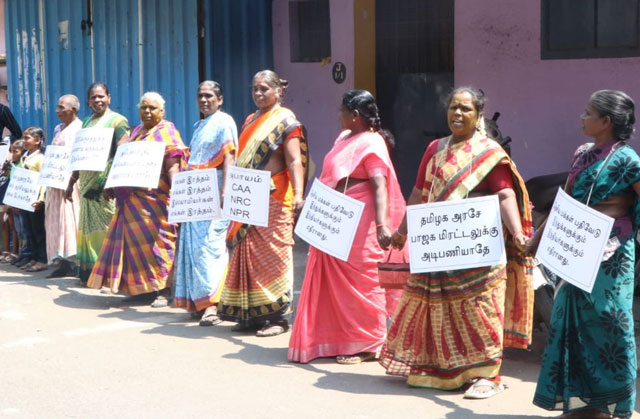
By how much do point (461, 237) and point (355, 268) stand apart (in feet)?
3.53

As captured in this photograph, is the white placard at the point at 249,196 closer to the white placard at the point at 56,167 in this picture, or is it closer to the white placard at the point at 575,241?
the white placard at the point at 575,241

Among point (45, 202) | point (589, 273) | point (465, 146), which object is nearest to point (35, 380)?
point (465, 146)

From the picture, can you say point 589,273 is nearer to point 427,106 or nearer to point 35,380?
point 35,380

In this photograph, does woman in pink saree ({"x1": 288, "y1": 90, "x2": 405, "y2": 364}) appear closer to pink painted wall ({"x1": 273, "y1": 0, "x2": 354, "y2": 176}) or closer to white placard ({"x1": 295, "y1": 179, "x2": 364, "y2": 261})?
white placard ({"x1": 295, "y1": 179, "x2": 364, "y2": 261})

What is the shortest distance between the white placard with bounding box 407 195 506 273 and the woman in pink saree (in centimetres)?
72

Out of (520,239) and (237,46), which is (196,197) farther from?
(237,46)

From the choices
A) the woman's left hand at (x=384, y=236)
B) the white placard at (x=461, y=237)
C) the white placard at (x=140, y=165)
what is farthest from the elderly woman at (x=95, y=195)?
the white placard at (x=461, y=237)

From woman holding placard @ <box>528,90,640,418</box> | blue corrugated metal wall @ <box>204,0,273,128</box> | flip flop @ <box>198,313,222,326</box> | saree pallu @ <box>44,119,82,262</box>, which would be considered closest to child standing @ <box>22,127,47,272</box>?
saree pallu @ <box>44,119,82,262</box>

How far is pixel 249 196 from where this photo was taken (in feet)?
22.2

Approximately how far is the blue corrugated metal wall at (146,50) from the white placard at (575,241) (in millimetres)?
6143

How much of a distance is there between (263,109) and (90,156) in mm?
2230

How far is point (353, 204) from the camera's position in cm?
590

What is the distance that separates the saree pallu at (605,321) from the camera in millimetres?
4762

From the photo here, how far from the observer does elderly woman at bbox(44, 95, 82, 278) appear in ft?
30.6
